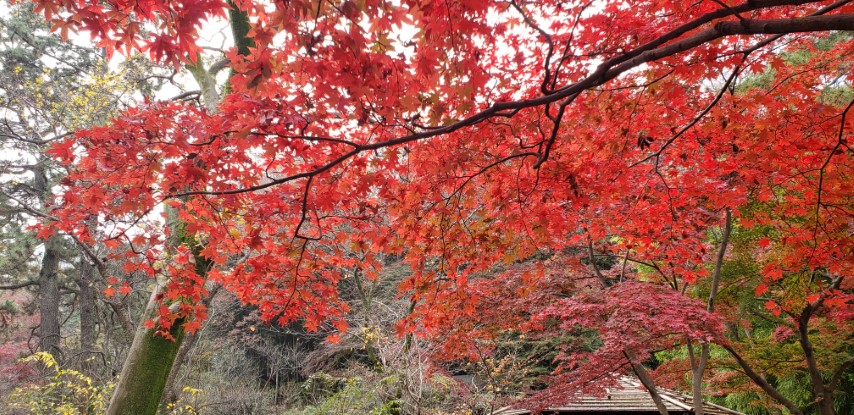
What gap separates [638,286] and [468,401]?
321 cm

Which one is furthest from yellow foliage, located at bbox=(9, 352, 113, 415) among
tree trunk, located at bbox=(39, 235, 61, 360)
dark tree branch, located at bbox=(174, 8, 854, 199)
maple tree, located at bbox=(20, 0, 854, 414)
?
dark tree branch, located at bbox=(174, 8, 854, 199)

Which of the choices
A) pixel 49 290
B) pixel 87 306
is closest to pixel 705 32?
pixel 87 306

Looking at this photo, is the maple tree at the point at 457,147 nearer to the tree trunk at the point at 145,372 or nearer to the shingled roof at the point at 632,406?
the tree trunk at the point at 145,372

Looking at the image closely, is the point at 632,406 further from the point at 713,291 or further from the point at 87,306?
the point at 87,306

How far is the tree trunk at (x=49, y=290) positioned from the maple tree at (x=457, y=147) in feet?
31.6

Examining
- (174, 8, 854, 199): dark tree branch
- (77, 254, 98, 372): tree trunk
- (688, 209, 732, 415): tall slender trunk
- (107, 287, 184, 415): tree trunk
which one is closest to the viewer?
(174, 8, 854, 199): dark tree branch

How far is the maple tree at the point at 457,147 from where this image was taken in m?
2.31

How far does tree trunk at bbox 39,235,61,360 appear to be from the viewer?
10.8 meters

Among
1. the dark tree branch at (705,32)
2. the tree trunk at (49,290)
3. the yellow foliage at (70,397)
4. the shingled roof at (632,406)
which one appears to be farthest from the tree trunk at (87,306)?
the dark tree branch at (705,32)

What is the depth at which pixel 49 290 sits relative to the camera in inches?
440

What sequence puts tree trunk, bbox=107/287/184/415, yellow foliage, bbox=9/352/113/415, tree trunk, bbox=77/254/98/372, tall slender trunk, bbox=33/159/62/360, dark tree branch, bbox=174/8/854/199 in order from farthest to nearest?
tall slender trunk, bbox=33/159/62/360
tree trunk, bbox=77/254/98/372
yellow foliage, bbox=9/352/113/415
tree trunk, bbox=107/287/184/415
dark tree branch, bbox=174/8/854/199

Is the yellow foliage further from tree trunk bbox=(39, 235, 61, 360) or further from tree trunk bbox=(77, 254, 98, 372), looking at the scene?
tree trunk bbox=(39, 235, 61, 360)

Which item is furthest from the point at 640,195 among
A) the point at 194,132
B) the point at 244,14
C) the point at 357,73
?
the point at 244,14

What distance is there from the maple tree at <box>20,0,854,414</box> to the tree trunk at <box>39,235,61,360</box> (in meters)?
9.62
